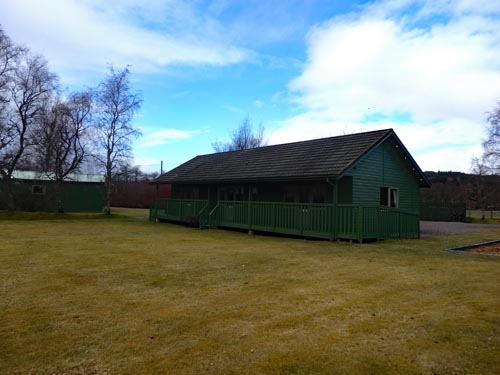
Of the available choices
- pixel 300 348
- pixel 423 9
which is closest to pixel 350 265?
pixel 300 348

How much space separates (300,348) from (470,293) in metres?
3.88

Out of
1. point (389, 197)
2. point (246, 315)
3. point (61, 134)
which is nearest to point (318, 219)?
point (389, 197)

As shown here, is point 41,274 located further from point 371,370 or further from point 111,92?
point 111,92

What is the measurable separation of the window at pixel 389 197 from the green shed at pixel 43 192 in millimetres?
22858

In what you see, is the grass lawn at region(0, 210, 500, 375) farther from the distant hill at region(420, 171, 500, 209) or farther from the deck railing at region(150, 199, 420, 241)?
the distant hill at region(420, 171, 500, 209)

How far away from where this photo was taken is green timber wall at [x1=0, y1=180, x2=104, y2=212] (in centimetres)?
3055

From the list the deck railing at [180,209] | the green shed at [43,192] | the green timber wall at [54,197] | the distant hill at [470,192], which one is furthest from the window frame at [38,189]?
the distant hill at [470,192]

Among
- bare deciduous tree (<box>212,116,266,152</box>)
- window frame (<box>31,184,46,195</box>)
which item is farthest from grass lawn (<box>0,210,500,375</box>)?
bare deciduous tree (<box>212,116,266,152</box>)

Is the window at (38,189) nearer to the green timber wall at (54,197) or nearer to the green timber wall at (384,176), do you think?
the green timber wall at (54,197)

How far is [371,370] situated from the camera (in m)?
3.41

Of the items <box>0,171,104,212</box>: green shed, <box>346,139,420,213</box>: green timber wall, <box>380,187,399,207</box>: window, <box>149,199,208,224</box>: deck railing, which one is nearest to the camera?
<box>346,139,420,213</box>: green timber wall

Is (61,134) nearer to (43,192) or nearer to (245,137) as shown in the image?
(43,192)

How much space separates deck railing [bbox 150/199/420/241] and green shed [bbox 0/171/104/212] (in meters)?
16.3

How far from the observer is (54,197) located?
102 ft
